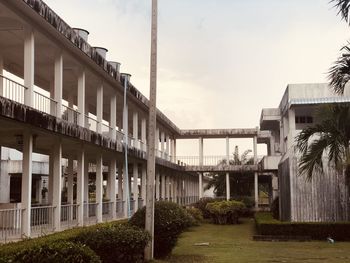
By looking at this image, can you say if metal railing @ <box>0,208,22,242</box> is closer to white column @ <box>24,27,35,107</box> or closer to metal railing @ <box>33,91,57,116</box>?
white column @ <box>24,27,35,107</box>

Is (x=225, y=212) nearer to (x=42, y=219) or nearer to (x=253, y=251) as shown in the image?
(x=253, y=251)

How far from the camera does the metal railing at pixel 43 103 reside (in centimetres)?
1532

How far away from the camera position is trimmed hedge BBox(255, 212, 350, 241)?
2038 centimetres

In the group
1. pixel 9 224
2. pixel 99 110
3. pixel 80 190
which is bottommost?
pixel 9 224

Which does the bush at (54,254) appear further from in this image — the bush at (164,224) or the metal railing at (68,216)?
the metal railing at (68,216)

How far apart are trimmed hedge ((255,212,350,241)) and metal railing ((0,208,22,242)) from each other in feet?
34.6

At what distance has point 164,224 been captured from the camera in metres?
14.6

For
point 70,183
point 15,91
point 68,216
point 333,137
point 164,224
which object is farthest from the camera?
point 70,183

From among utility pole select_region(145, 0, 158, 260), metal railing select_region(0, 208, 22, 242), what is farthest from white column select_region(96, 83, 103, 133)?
utility pole select_region(145, 0, 158, 260)

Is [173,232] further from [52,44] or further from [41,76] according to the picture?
[41,76]

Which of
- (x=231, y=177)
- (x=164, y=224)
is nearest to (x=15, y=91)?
(x=164, y=224)

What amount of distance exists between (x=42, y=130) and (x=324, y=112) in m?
9.25

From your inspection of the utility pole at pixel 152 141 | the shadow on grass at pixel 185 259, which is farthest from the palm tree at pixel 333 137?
the utility pole at pixel 152 141

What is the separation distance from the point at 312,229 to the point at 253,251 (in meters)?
4.64
